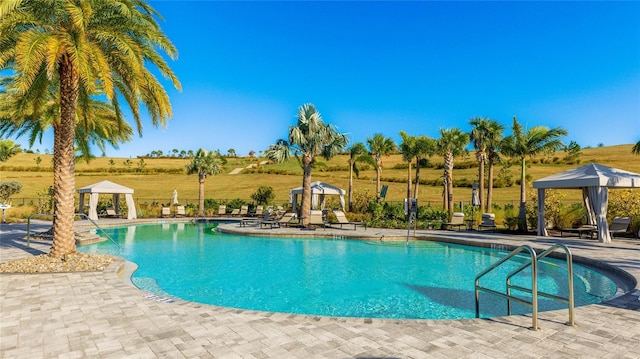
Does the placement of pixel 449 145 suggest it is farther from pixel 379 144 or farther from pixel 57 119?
pixel 57 119

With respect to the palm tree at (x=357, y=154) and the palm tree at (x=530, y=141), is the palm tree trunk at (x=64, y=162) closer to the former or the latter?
the palm tree at (x=530, y=141)

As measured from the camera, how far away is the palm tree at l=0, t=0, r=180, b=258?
24.6 ft

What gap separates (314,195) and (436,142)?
9.04 m

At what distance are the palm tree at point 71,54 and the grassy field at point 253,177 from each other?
33.8 m

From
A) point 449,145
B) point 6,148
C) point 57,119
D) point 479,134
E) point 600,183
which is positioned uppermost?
point 479,134

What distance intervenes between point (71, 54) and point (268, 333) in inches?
302

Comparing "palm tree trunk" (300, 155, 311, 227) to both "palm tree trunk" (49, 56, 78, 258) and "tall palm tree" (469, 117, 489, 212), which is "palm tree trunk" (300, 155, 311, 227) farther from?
"palm tree trunk" (49, 56, 78, 258)

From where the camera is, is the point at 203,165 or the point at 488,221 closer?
the point at 488,221

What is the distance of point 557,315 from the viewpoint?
4863 millimetres

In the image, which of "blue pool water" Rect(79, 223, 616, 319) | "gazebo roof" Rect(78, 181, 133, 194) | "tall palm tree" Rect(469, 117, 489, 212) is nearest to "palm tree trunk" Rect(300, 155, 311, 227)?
"blue pool water" Rect(79, 223, 616, 319)

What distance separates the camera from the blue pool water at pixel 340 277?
6.67 metres

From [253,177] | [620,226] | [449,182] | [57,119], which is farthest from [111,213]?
[253,177]

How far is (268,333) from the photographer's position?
A: 425 cm

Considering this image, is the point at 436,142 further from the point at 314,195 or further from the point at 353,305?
the point at 353,305
